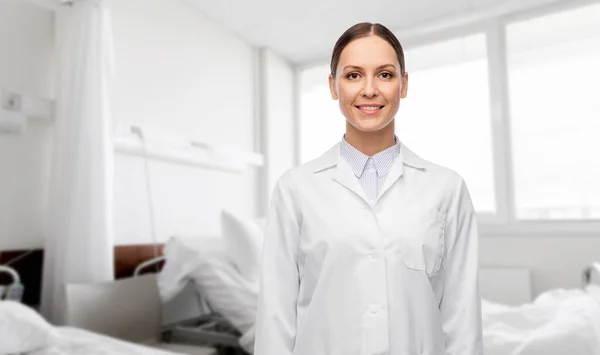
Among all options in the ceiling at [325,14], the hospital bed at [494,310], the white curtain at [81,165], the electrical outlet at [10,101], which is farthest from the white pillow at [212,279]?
the ceiling at [325,14]

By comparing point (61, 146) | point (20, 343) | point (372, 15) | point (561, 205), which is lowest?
point (20, 343)

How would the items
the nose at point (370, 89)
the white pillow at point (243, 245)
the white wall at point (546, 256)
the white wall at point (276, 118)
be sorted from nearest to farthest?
the nose at point (370, 89) → the white pillow at point (243, 245) → the white wall at point (546, 256) → the white wall at point (276, 118)

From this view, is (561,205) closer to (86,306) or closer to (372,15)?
(372,15)

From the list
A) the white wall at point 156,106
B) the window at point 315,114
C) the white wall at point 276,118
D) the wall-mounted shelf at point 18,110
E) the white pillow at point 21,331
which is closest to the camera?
→ the white pillow at point 21,331

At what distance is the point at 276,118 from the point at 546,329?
2.71 m

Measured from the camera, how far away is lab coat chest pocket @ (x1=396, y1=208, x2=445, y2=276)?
0.73 m

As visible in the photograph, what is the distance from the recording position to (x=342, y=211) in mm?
766

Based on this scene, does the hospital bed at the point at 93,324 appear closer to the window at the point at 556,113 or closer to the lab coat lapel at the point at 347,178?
the lab coat lapel at the point at 347,178

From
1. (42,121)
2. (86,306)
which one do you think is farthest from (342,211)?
(42,121)

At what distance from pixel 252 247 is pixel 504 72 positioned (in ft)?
7.35

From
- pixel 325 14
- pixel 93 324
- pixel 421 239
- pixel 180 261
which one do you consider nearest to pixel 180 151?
pixel 180 261

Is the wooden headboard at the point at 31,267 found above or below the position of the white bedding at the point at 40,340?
above

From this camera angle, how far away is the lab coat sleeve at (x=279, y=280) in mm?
751

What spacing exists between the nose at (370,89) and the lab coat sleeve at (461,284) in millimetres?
228
